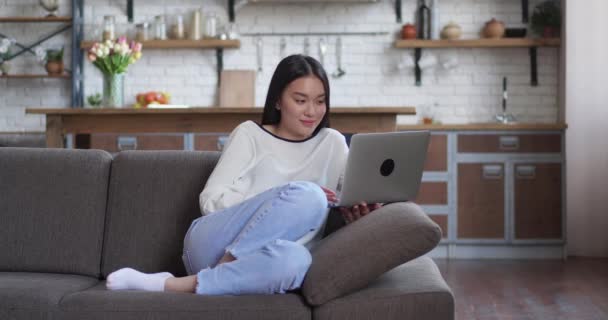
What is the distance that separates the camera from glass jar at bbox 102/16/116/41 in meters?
6.37

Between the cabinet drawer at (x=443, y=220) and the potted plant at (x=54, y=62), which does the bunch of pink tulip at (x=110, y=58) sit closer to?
the potted plant at (x=54, y=62)

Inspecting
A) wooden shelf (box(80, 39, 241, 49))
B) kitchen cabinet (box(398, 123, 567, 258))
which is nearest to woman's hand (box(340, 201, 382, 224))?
kitchen cabinet (box(398, 123, 567, 258))

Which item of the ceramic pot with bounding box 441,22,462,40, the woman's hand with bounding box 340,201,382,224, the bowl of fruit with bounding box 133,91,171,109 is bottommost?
the woman's hand with bounding box 340,201,382,224

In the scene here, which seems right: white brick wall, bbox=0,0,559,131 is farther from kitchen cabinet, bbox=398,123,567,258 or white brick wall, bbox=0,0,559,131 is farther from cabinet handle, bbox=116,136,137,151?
cabinet handle, bbox=116,136,137,151

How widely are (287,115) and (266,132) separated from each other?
84 millimetres

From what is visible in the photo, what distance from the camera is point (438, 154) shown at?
579cm

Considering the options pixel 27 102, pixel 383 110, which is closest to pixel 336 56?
pixel 383 110

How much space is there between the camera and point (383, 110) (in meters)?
4.65

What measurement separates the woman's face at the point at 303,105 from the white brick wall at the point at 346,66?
387 cm

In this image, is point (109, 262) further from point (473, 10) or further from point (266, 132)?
point (473, 10)

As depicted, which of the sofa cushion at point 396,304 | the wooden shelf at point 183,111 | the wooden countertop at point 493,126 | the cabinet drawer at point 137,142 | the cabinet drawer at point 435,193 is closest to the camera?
the sofa cushion at point 396,304

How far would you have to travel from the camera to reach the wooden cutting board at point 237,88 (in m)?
6.52

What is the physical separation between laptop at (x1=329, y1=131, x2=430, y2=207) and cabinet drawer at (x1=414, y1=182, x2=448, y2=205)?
11.0 feet

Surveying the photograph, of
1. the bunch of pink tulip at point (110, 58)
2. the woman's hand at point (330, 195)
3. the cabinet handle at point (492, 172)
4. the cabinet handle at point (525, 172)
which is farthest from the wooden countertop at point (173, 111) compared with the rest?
the woman's hand at point (330, 195)
